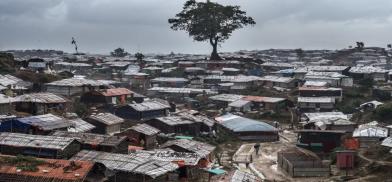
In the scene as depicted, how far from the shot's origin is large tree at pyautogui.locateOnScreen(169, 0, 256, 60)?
11169 cm

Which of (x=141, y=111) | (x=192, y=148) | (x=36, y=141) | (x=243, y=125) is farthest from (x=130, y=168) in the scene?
(x=243, y=125)

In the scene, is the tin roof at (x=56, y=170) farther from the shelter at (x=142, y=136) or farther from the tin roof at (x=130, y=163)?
the shelter at (x=142, y=136)

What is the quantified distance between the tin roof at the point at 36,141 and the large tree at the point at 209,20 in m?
72.9

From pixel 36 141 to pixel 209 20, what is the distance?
73980mm

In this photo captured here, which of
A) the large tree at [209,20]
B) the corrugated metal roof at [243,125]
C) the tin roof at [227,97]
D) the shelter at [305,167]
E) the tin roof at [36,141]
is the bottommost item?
the shelter at [305,167]

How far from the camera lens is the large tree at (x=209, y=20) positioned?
112 meters

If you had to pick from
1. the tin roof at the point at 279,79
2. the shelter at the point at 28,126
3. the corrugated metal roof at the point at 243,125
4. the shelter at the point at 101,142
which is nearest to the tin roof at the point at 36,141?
the shelter at the point at 101,142

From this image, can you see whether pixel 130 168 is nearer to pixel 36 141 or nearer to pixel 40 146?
pixel 40 146

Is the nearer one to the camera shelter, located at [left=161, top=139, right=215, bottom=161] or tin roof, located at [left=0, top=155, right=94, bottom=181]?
tin roof, located at [left=0, top=155, right=94, bottom=181]

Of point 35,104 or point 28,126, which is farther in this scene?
point 35,104

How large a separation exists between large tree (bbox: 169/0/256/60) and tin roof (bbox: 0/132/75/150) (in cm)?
7292

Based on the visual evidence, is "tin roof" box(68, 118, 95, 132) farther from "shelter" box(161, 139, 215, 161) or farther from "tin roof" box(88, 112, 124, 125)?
"shelter" box(161, 139, 215, 161)

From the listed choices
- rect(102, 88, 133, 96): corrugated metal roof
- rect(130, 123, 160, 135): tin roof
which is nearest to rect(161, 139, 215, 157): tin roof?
rect(130, 123, 160, 135): tin roof

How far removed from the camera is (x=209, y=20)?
367 ft
